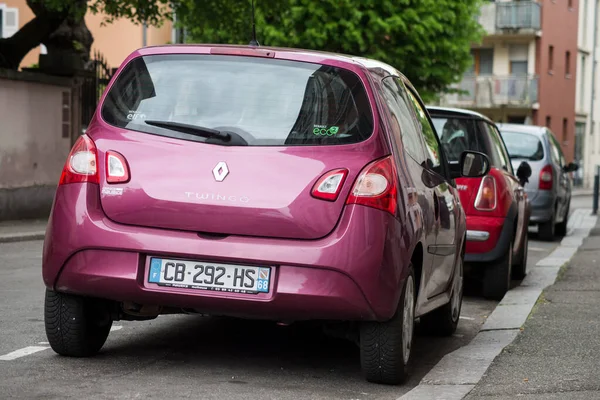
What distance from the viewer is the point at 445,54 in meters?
41.0

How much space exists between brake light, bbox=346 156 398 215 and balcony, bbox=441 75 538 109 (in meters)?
52.5

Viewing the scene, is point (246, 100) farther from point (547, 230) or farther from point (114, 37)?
point (114, 37)

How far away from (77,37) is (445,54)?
19.8 meters

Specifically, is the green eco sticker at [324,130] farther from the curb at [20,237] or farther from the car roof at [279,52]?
the curb at [20,237]

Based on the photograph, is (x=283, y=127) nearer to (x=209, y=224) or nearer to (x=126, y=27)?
(x=209, y=224)

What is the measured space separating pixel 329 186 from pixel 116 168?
3.44ft

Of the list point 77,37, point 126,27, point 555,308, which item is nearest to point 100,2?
point 77,37

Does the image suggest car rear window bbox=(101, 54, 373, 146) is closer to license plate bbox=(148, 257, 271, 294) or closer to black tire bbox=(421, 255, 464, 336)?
license plate bbox=(148, 257, 271, 294)

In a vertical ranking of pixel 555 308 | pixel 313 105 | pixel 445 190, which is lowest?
pixel 555 308

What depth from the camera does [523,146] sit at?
19609 mm

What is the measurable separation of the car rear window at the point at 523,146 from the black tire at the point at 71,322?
13400mm

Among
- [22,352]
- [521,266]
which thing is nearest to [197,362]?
[22,352]

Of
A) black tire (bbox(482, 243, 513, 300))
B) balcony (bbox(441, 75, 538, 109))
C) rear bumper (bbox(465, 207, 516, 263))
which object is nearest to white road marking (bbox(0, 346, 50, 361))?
rear bumper (bbox(465, 207, 516, 263))

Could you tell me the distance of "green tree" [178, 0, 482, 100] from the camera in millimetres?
39562
